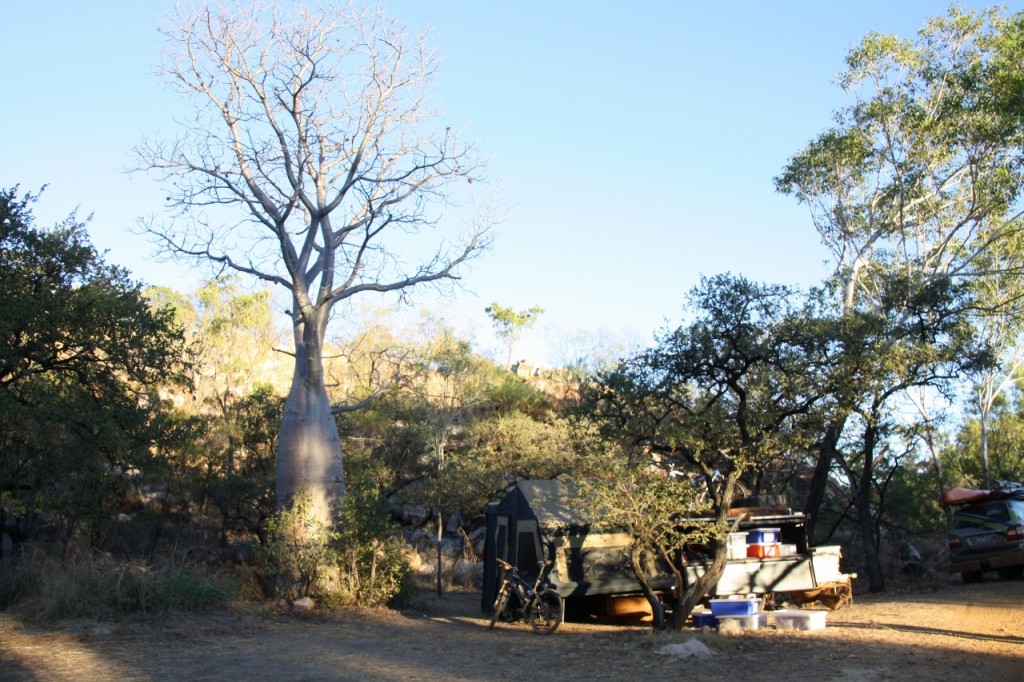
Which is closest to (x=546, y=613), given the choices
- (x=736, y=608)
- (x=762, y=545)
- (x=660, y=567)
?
(x=660, y=567)

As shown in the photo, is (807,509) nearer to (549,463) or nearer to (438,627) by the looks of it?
(549,463)

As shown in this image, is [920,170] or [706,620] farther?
[920,170]

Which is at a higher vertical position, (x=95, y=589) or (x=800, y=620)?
(x=95, y=589)

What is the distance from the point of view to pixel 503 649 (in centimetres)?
931

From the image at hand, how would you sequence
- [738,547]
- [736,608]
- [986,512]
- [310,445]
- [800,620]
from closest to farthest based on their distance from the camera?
[800,620] < [736,608] < [738,547] < [310,445] < [986,512]

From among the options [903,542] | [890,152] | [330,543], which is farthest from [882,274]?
[330,543]

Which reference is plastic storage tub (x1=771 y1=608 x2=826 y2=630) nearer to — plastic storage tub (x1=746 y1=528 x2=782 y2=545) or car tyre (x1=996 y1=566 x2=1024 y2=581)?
plastic storage tub (x1=746 y1=528 x2=782 y2=545)

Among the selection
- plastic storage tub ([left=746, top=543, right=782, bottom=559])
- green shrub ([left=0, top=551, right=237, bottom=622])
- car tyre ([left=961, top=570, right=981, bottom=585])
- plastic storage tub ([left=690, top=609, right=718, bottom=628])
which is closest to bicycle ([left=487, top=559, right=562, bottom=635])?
plastic storage tub ([left=690, top=609, right=718, bottom=628])

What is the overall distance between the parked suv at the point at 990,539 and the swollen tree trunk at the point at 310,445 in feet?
33.6

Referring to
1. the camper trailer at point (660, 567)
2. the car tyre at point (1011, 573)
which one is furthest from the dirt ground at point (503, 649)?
the car tyre at point (1011, 573)

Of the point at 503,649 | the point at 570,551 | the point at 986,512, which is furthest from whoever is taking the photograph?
the point at 986,512

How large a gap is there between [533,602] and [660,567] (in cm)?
197

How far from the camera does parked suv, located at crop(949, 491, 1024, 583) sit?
45.4 ft

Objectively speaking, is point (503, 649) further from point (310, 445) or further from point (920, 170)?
point (920, 170)
